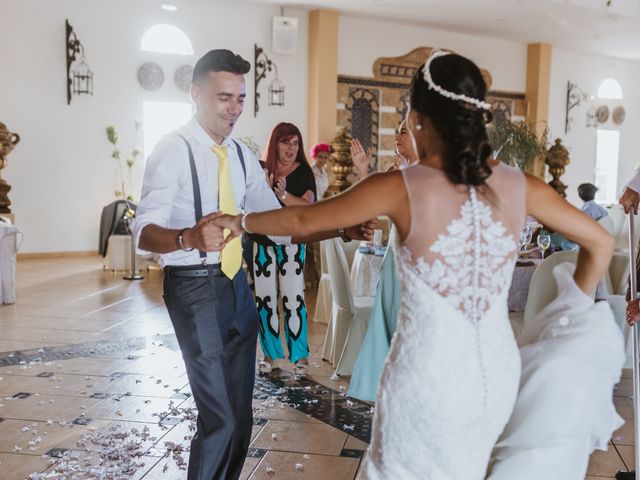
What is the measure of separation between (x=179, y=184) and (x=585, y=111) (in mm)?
16274

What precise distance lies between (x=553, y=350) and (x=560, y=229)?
35cm

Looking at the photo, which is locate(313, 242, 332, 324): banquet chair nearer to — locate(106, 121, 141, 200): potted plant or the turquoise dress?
the turquoise dress

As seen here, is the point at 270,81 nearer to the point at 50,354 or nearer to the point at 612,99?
the point at 50,354

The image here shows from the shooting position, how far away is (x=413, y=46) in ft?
46.5

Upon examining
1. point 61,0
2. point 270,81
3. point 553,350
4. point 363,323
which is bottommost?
point 363,323

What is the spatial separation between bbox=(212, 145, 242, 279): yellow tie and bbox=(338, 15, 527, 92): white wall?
36.6ft

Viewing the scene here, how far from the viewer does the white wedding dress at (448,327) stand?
1774mm

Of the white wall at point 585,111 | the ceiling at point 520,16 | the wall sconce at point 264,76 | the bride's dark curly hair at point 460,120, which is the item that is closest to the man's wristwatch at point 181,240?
the bride's dark curly hair at point 460,120

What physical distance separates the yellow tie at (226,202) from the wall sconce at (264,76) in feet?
33.3

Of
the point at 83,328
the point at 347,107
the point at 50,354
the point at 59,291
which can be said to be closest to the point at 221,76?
the point at 50,354

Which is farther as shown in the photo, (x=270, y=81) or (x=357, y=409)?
(x=270, y=81)

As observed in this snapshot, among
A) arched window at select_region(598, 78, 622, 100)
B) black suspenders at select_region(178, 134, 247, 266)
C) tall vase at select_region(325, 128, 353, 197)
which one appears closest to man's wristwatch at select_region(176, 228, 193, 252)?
black suspenders at select_region(178, 134, 247, 266)

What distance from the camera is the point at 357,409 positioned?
4.33 metres

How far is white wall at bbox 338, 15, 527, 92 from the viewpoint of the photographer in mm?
13428
